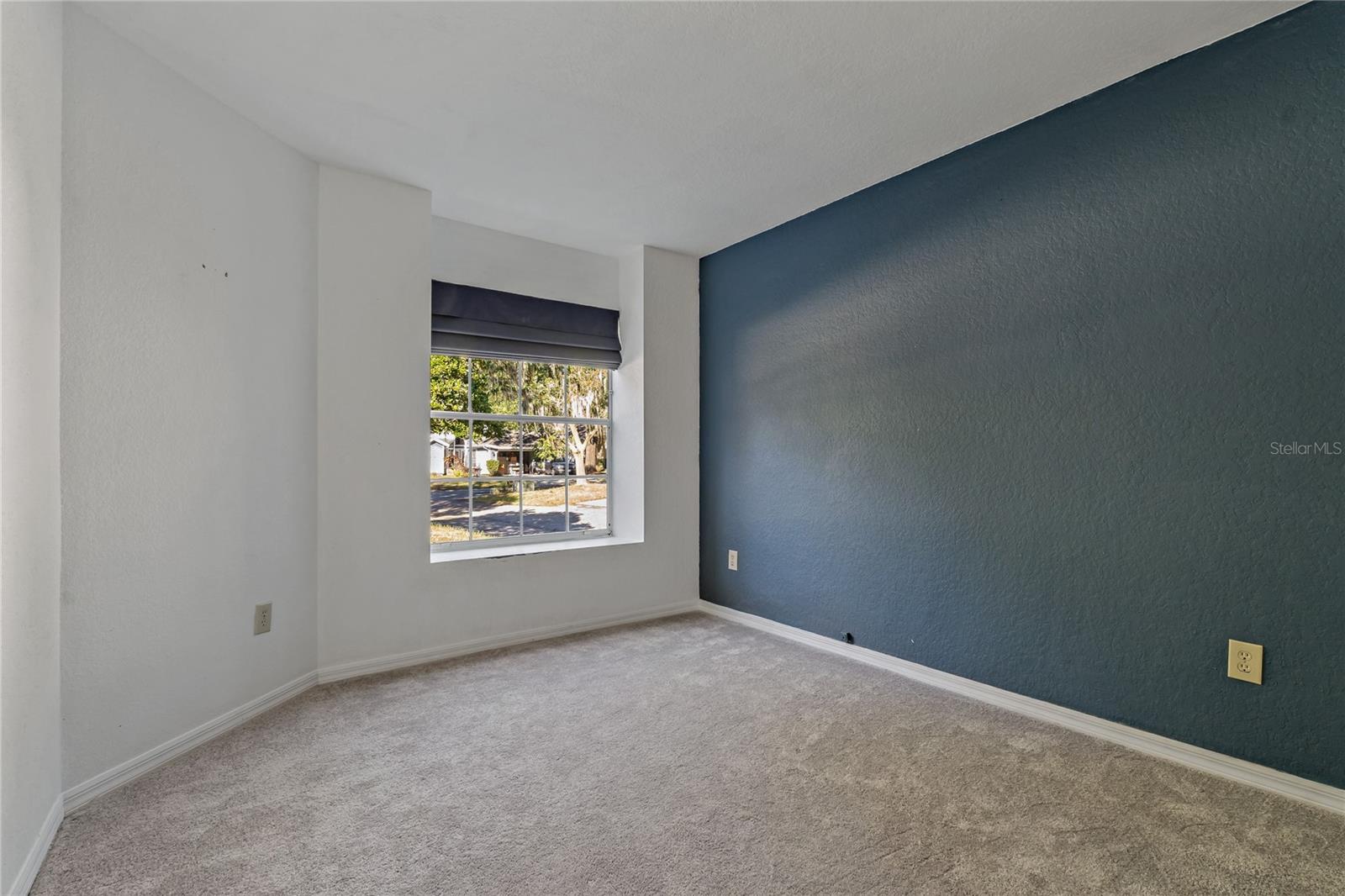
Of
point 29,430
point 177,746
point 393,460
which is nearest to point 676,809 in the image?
point 177,746

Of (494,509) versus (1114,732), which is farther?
(494,509)

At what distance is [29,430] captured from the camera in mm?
1619

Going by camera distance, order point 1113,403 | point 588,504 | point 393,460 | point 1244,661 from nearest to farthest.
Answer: point 1244,661 < point 1113,403 < point 393,460 < point 588,504

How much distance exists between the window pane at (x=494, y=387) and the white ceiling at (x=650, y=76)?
3.41 feet

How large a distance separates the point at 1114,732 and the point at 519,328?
345cm

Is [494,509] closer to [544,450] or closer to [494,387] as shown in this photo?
[544,450]

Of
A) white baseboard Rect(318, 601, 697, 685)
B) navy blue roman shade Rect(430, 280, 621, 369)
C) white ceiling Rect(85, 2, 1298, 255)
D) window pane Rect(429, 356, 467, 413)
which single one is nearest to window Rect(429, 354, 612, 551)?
window pane Rect(429, 356, 467, 413)

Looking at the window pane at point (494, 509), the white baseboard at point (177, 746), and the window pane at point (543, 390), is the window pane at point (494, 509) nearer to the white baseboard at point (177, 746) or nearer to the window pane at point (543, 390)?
the window pane at point (543, 390)

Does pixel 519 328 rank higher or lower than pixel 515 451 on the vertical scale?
higher

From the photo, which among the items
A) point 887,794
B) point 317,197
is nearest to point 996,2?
point 887,794

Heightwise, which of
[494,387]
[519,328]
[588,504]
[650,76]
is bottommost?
[588,504]

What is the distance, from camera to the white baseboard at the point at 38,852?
1.46 meters

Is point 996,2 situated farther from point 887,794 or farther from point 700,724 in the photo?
point 700,724

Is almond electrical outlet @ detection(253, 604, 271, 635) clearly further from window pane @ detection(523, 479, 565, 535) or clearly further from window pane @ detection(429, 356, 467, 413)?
window pane @ detection(523, 479, 565, 535)
